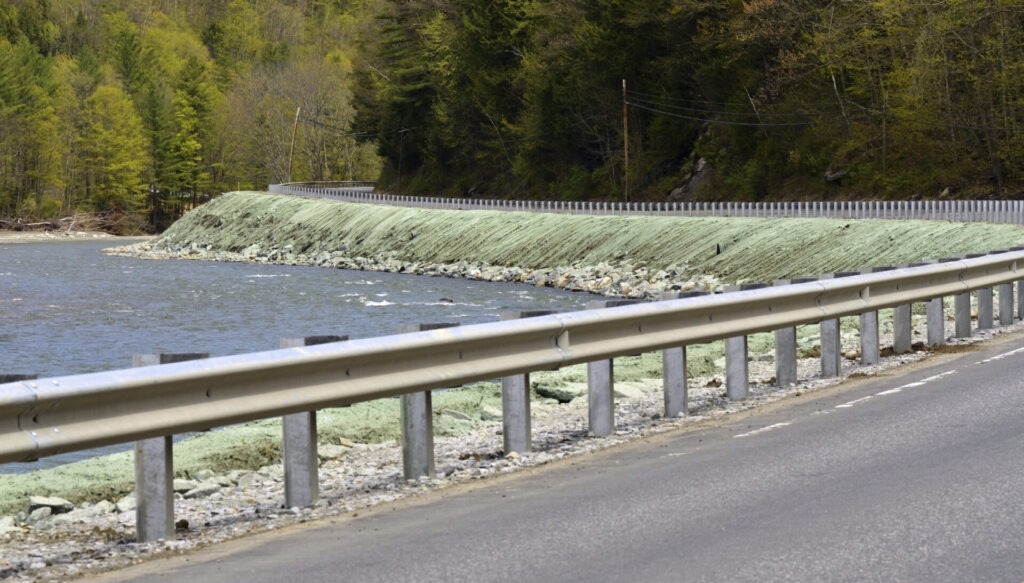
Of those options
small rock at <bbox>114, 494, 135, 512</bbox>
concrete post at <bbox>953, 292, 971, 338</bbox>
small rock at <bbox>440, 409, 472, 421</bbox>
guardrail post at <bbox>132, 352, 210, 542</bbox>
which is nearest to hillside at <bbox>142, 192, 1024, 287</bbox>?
concrete post at <bbox>953, 292, 971, 338</bbox>

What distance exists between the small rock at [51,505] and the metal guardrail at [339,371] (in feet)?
7.94

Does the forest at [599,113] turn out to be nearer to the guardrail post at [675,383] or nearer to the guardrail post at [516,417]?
the guardrail post at [675,383]

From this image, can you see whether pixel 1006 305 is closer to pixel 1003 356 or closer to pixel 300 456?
pixel 1003 356

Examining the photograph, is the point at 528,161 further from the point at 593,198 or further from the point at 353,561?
the point at 353,561

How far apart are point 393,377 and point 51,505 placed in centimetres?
259

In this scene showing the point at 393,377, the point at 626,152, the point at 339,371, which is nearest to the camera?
the point at 339,371

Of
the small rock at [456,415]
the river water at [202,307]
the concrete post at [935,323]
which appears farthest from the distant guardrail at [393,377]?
the river water at [202,307]

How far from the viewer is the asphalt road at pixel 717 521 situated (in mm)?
6305

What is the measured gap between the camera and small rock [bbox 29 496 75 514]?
30.8 ft

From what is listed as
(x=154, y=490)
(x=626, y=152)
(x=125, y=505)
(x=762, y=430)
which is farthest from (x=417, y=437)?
(x=626, y=152)

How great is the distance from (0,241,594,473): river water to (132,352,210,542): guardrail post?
6.81 metres

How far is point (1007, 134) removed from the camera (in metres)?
57.6

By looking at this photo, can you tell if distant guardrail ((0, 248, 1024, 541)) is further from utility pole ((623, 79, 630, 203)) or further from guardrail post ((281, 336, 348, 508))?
utility pole ((623, 79, 630, 203))

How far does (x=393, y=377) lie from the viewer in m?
8.51
